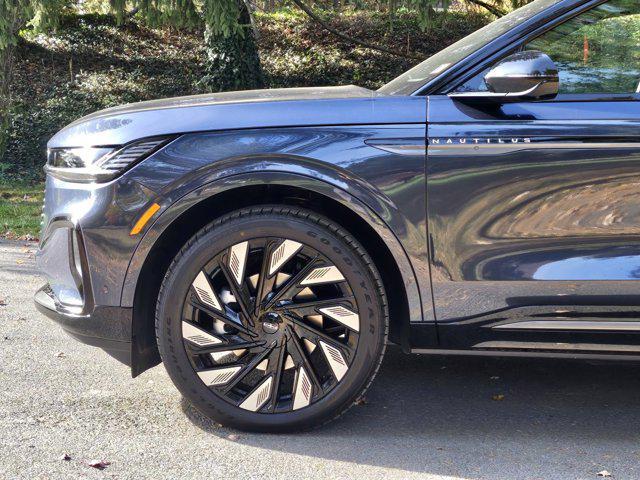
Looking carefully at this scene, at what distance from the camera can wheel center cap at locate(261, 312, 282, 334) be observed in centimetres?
314

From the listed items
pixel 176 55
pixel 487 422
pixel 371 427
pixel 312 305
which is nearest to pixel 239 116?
pixel 312 305

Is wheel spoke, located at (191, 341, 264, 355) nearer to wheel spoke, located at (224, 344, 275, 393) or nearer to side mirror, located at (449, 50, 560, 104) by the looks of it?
wheel spoke, located at (224, 344, 275, 393)

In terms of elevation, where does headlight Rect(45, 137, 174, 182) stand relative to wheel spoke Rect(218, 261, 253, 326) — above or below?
above

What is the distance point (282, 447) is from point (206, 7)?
679 centimetres

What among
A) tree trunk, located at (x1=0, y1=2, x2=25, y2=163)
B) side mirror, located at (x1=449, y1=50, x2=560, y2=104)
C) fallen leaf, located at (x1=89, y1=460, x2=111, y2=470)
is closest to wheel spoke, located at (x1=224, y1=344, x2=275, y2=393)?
fallen leaf, located at (x1=89, y1=460, x2=111, y2=470)

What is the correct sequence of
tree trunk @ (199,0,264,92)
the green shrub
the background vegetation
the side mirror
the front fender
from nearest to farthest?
the side mirror, the front fender, the background vegetation, tree trunk @ (199,0,264,92), the green shrub

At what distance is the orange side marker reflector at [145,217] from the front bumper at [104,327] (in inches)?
13.0

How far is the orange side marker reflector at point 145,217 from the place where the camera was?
3.05m

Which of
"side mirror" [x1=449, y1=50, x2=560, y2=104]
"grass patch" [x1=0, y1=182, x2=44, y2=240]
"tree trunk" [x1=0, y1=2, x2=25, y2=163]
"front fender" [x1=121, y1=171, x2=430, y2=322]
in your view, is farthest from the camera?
"tree trunk" [x1=0, y1=2, x2=25, y2=163]

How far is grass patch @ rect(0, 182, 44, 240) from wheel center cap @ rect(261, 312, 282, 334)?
489cm

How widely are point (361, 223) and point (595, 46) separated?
1171mm

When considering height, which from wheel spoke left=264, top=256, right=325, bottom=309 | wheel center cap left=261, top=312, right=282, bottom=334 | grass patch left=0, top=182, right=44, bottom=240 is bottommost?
grass patch left=0, top=182, right=44, bottom=240

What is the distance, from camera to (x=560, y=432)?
3.26m

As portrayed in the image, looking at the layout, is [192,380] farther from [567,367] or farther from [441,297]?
[567,367]
